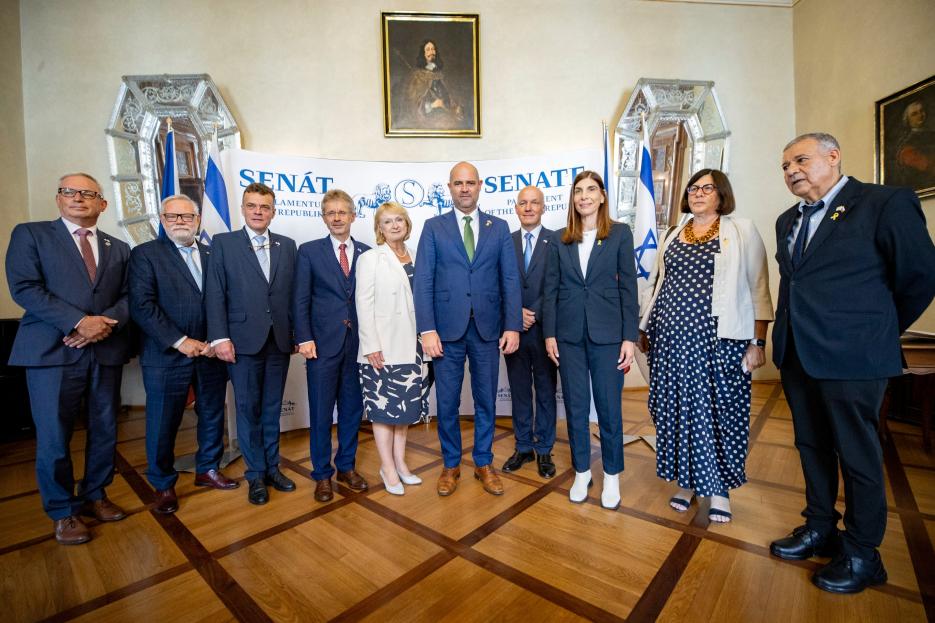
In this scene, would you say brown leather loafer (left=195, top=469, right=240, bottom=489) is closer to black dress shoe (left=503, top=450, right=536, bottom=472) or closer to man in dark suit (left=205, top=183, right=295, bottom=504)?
man in dark suit (left=205, top=183, right=295, bottom=504)

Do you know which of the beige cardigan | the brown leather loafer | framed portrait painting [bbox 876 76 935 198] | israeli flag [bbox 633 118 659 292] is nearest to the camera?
the beige cardigan

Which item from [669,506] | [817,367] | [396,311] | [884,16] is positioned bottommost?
[669,506]

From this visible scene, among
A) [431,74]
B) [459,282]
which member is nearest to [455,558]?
[459,282]

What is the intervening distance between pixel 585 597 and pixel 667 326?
4.05ft

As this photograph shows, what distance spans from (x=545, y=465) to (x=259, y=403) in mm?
1748

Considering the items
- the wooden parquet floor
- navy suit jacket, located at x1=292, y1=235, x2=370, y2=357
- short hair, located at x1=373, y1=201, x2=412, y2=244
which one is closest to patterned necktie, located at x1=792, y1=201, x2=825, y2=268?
the wooden parquet floor

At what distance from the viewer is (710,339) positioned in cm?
199

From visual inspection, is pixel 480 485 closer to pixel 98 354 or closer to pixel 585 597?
pixel 585 597

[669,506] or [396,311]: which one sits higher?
[396,311]

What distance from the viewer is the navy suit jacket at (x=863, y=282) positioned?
1425 millimetres

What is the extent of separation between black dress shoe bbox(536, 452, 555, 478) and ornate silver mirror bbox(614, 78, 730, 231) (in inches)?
117

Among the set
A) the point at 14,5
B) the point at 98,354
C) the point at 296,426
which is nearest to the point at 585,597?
the point at 98,354

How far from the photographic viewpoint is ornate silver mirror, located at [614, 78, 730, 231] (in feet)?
15.1

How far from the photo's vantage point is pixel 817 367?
5.09 ft
